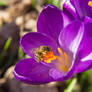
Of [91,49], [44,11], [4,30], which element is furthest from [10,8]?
[91,49]

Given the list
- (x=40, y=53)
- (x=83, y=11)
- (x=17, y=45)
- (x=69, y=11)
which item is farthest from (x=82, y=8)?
(x=17, y=45)

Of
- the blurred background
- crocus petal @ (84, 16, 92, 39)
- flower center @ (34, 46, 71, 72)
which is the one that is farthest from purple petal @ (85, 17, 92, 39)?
the blurred background

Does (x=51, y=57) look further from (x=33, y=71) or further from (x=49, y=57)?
(x=33, y=71)

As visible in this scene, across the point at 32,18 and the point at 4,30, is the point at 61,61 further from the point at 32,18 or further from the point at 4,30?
the point at 32,18

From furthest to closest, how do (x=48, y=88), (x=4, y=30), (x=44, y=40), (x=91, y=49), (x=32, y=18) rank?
(x=32, y=18) → (x=4, y=30) → (x=48, y=88) → (x=44, y=40) → (x=91, y=49)

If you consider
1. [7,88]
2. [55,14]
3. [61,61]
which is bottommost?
[7,88]

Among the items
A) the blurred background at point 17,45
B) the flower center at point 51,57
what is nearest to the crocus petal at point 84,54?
the flower center at point 51,57

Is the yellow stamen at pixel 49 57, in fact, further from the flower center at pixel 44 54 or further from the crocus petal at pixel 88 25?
the crocus petal at pixel 88 25
